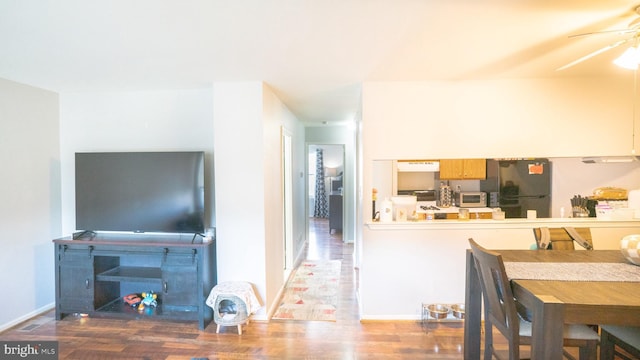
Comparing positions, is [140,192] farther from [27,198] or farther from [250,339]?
[250,339]

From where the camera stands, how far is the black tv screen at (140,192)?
2.99m

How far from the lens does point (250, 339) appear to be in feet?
8.91

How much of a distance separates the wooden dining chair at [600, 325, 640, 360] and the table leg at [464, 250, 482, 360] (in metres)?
0.76

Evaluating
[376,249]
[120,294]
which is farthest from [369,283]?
[120,294]

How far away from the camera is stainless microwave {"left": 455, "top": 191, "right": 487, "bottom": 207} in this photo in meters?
4.15

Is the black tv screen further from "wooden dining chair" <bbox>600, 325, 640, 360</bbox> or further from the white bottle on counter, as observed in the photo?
"wooden dining chair" <bbox>600, 325, 640, 360</bbox>

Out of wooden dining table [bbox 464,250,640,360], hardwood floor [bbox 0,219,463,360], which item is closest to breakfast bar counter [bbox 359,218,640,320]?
hardwood floor [bbox 0,219,463,360]

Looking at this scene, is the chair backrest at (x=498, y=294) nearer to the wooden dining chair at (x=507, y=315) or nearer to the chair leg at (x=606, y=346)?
the wooden dining chair at (x=507, y=315)

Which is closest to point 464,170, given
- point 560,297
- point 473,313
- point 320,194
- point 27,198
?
point 473,313

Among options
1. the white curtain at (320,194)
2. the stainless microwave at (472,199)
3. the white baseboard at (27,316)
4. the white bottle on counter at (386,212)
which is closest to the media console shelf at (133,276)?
the white baseboard at (27,316)

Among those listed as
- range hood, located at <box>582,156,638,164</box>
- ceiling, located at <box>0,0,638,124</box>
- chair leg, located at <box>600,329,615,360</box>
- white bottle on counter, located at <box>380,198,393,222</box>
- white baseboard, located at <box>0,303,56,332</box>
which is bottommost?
white baseboard, located at <box>0,303,56,332</box>

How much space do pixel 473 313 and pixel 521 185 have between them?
7.95ft

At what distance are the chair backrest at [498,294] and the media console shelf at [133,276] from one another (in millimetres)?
2370

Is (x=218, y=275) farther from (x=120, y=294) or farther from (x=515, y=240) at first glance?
(x=515, y=240)
